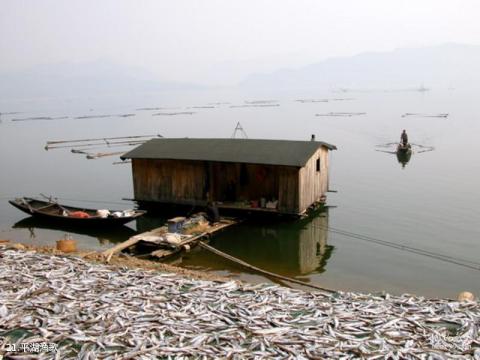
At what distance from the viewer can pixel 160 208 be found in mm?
27688

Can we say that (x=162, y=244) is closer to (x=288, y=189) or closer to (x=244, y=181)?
(x=288, y=189)

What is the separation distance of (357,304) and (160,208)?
1806cm

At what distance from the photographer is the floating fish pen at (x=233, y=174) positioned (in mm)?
24062

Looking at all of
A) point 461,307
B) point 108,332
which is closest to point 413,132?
point 461,307

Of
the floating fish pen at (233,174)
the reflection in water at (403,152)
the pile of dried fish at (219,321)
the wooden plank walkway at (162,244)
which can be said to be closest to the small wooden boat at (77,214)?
the floating fish pen at (233,174)

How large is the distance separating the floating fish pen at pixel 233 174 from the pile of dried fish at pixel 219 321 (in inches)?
455

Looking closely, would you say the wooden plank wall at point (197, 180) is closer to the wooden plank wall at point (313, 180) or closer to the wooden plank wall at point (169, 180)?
the wooden plank wall at point (169, 180)

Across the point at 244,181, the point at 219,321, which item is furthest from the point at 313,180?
the point at 219,321

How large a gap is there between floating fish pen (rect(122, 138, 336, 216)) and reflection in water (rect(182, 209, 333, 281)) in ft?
3.49

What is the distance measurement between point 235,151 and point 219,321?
1573cm

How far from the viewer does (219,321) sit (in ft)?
34.3

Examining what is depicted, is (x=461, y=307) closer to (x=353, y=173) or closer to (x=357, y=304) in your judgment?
(x=357, y=304)

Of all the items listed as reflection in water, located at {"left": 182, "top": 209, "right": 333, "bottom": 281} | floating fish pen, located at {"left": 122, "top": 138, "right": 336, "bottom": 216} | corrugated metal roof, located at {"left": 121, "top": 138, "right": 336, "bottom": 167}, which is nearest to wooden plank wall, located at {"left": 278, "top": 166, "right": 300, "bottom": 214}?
floating fish pen, located at {"left": 122, "top": 138, "right": 336, "bottom": 216}

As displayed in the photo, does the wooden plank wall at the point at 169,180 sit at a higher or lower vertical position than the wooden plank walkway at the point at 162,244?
higher
